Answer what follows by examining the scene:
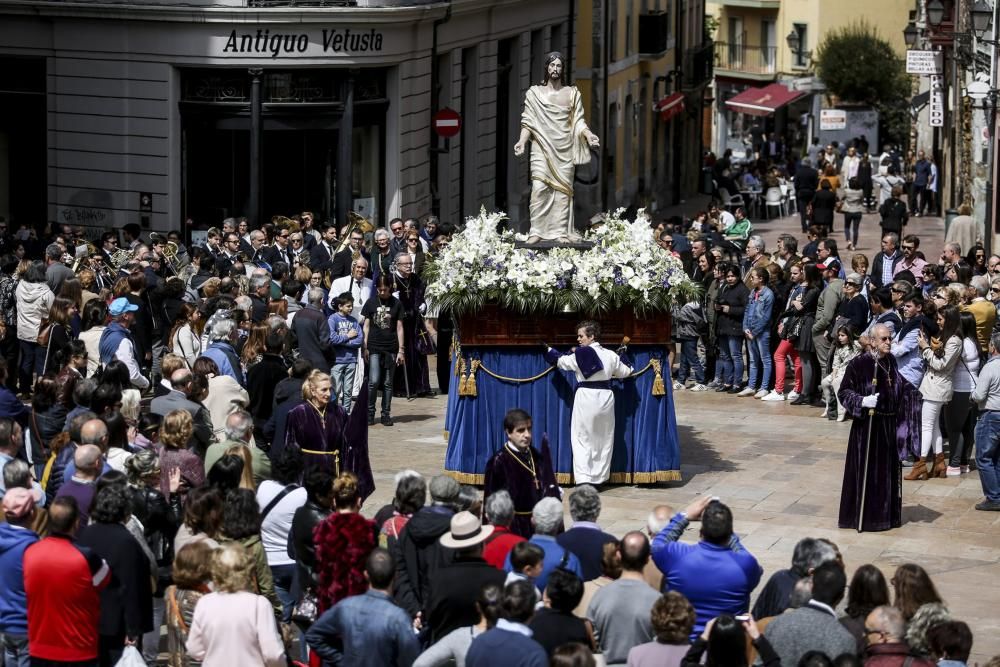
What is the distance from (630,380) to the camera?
1808 cm

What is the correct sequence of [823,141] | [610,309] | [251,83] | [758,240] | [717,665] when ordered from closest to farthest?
[717,665]
[610,309]
[758,240]
[251,83]
[823,141]

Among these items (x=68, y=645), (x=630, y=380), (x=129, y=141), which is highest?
(x=129, y=141)

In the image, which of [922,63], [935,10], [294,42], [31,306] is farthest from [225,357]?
[922,63]

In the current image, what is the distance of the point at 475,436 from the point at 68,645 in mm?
7355

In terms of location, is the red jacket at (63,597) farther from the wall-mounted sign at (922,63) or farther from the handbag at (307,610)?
the wall-mounted sign at (922,63)


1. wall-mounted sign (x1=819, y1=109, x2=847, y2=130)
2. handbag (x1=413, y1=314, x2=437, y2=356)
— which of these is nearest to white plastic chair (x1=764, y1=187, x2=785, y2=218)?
wall-mounted sign (x1=819, y1=109, x2=847, y2=130)

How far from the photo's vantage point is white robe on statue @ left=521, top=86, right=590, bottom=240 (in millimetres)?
18609

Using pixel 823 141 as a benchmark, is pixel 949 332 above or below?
below

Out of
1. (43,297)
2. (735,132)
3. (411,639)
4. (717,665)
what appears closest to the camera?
(717,665)

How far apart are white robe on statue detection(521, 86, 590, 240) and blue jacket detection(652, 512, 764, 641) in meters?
7.82

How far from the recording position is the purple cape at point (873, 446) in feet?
53.9

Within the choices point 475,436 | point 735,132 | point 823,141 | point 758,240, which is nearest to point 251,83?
point 758,240

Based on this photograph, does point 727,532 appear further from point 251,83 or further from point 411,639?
point 251,83

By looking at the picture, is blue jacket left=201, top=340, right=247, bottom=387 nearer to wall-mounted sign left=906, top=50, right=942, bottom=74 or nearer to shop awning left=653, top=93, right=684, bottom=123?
wall-mounted sign left=906, top=50, right=942, bottom=74
